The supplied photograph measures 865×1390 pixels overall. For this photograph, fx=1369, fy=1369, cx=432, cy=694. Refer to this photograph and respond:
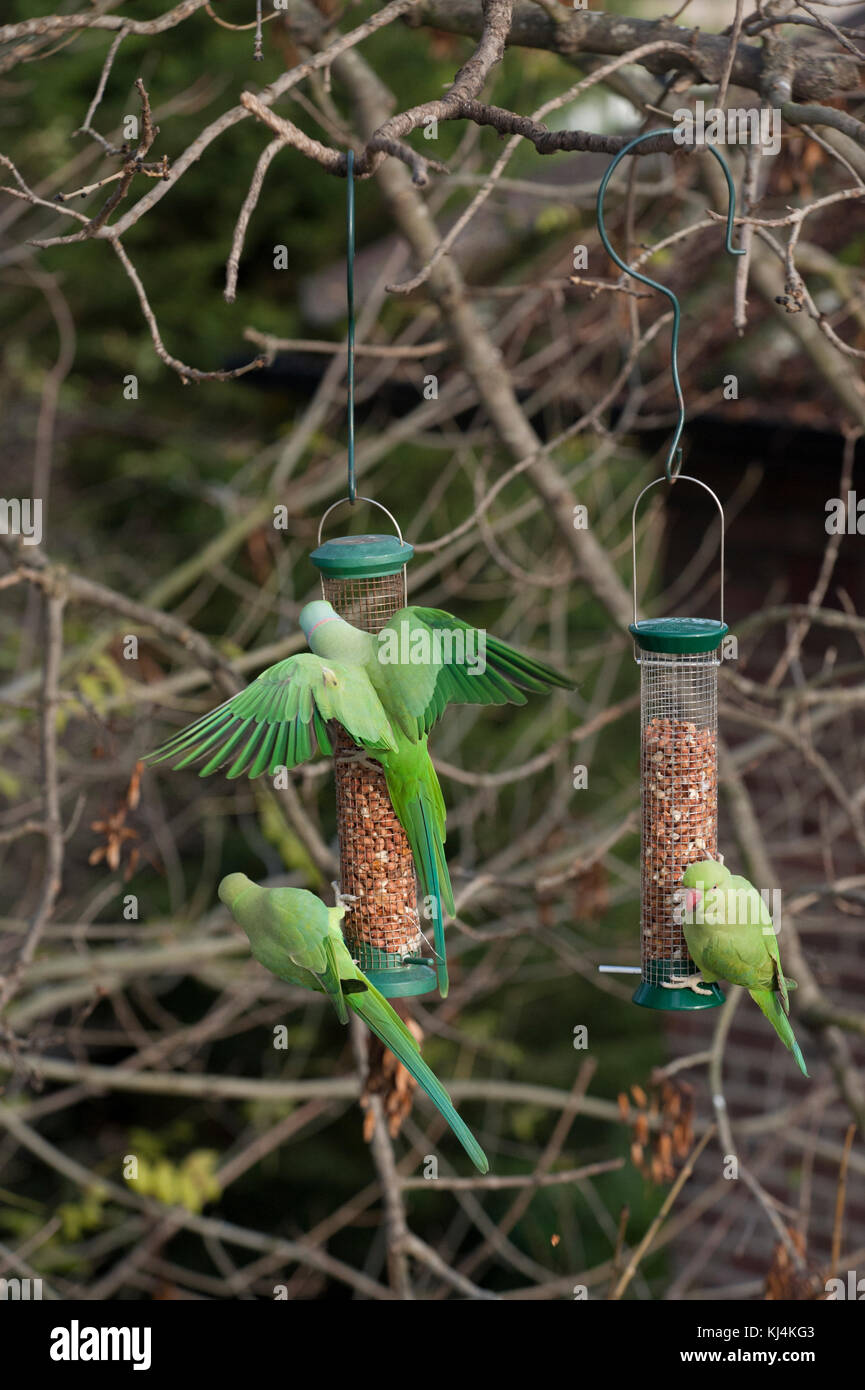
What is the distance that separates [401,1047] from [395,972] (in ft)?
0.88

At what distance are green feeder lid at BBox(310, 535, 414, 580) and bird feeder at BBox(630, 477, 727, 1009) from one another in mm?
548

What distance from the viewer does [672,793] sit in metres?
2.88

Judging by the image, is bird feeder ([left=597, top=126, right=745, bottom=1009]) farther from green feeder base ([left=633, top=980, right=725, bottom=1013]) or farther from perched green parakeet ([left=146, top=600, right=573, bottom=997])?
perched green parakeet ([left=146, top=600, right=573, bottom=997])

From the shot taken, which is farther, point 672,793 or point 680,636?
point 672,793

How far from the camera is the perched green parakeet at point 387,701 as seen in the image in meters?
2.29

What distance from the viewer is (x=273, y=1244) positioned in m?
4.91

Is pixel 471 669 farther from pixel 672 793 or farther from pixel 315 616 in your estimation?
pixel 672 793

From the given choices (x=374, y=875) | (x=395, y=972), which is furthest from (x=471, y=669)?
(x=395, y=972)

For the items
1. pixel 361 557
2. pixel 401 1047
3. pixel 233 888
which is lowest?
pixel 401 1047

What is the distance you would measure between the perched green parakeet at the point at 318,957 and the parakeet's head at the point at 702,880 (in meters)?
0.59

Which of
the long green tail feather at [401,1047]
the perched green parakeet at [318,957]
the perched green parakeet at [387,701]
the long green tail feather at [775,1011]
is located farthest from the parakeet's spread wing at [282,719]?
the long green tail feather at [775,1011]

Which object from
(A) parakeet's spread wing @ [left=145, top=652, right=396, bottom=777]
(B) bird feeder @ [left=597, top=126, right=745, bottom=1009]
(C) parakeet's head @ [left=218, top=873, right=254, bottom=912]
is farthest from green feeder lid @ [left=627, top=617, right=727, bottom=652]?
(C) parakeet's head @ [left=218, top=873, right=254, bottom=912]

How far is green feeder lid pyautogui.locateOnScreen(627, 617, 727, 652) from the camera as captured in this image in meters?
2.48
